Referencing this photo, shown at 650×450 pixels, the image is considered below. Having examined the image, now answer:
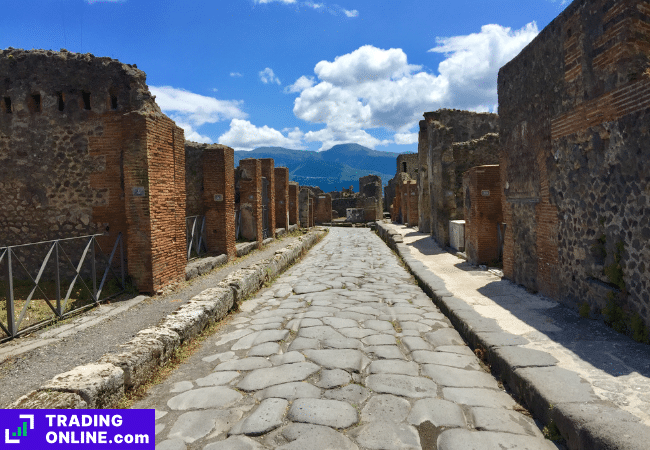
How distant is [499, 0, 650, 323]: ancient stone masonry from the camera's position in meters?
3.74

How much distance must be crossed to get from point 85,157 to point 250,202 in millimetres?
7071

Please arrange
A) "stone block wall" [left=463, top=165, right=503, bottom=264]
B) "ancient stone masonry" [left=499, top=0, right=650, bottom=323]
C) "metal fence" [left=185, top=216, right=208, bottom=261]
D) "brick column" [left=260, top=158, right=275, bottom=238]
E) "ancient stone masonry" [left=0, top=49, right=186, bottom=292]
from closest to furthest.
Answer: "ancient stone masonry" [left=499, top=0, right=650, bottom=323] < "ancient stone masonry" [left=0, top=49, right=186, bottom=292] < "stone block wall" [left=463, top=165, right=503, bottom=264] < "metal fence" [left=185, top=216, right=208, bottom=261] < "brick column" [left=260, top=158, right=275, bottom=238]

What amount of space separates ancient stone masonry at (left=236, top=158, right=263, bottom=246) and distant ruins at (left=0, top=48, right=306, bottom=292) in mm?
6556

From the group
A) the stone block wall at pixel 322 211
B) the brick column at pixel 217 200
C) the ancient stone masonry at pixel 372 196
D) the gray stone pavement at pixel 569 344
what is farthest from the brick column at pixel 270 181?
the ancient stone masonry at pixel 372 196

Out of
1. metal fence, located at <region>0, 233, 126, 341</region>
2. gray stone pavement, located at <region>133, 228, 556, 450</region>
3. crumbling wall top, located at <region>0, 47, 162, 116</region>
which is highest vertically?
crumbling wall top, located at <region>0, 47, 162, 116</region>

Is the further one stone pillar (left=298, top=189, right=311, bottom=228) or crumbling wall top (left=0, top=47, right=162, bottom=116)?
stone pillar (left=298, top=189, right=311, bottom=228)

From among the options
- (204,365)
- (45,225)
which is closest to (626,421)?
(204,365)

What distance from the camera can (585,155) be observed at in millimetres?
4504

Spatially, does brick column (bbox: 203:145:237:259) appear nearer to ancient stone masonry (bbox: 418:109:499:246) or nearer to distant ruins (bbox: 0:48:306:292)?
distant ruins (bbox: 0:48:306:292)

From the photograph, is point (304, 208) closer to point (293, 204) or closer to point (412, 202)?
point (293, 204)

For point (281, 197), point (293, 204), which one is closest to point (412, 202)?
point (293, 204)

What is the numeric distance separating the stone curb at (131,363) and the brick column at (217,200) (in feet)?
14.2

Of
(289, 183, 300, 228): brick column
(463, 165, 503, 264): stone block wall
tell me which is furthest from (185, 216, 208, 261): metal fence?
(289, 183, 300, 228): brick column

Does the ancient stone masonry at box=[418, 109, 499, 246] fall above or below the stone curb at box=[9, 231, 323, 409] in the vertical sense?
above
